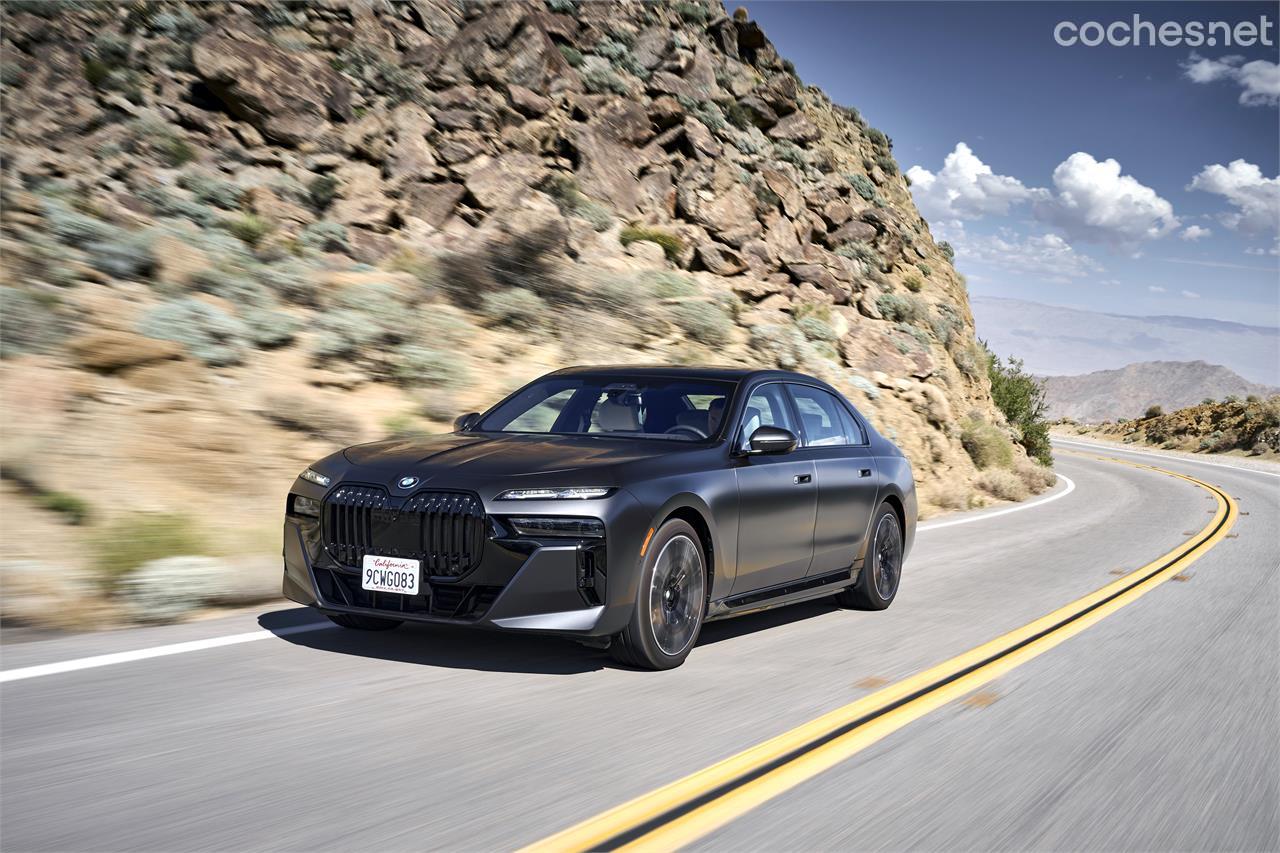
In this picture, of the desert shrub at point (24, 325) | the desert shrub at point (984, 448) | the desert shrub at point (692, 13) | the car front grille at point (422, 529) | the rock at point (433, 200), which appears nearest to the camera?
A: the car front grille at point (422, 529)

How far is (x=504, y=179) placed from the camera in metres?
23.7

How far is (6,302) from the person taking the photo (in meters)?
10.2

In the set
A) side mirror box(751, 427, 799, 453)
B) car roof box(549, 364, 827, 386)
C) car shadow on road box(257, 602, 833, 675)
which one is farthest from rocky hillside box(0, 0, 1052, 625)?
side mirror box(751, 427, 799, 453)

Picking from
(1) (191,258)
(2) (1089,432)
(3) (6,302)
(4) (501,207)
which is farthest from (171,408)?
(2) (1089,432)

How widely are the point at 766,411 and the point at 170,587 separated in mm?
3687

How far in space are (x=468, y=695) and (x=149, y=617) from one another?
8.16ft

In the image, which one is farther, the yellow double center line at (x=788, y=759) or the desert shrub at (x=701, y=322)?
the desert shrub at (x=701, y=322)

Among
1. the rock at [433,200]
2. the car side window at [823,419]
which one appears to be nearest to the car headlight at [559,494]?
the car side window at [823,419]

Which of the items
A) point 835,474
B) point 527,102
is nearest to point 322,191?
point 527,102

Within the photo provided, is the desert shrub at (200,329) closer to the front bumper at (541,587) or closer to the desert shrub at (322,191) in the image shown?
the front bumper at (541,587)

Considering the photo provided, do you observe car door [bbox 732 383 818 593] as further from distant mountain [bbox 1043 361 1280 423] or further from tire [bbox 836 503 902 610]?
distant mountain [bbox 1043 361 1280 423]

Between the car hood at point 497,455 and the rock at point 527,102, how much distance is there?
2059 centimetres

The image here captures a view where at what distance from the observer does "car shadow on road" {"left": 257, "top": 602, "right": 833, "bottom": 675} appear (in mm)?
5781

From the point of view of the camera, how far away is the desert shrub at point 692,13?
3250 centimetres
